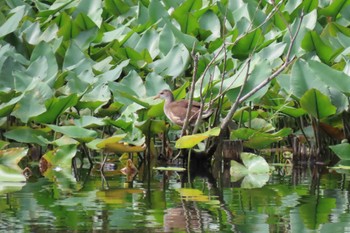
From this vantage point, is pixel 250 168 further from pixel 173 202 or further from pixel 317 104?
pixel 173 202

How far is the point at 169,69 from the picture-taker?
8219 mm

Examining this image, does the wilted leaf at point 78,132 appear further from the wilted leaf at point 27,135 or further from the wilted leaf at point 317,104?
the wilted leaf at point 317,104

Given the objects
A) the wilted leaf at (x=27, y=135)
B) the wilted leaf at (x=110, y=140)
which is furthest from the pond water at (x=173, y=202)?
the wilted leaf at (x=27, y=135)

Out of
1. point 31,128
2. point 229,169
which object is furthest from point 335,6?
point 31,128

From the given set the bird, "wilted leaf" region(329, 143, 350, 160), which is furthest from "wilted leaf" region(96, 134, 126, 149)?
"wilted leaf" region(329, 143, 350, 160)

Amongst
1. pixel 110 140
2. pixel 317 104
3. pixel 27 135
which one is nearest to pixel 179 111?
pixel 110 140

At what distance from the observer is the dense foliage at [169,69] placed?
7.37 metres

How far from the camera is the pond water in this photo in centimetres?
516

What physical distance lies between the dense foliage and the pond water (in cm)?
40

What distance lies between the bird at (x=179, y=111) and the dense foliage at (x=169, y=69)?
7cm

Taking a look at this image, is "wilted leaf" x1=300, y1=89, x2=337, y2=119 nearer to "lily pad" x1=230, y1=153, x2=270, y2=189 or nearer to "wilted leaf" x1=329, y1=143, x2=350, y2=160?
"wilted leaf" x1=329, y1=143, x2=350, y2=160

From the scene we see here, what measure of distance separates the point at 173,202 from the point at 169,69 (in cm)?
243

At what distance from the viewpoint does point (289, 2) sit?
9.27 meters

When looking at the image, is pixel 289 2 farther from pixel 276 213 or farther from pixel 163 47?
pixel 276 213
